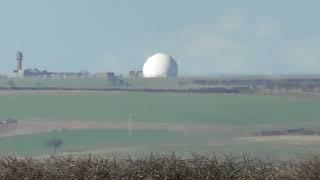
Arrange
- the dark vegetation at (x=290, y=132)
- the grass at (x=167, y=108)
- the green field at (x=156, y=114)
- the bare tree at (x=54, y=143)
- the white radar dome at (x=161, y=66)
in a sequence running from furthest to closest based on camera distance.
→ 1. the white radar dome at (x=161, y=66)
2. the grass at (x=167, y=108)
3. the dark vegetation at (x=290, y=132)
4. the green field at (x=156, y=114)
5. the bare tree at (x=54, y=143)

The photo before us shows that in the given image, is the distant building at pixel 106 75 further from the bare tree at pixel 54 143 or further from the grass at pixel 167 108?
the bare tree at pixel 54 143

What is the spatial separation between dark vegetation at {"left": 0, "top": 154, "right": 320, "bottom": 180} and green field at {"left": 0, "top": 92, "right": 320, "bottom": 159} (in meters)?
15.9

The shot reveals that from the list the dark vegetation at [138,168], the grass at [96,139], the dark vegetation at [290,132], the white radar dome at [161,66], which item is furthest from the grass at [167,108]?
the white radar dome at [161,66]

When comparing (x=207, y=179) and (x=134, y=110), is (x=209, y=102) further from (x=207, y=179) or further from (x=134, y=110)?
(x=207, y=179)

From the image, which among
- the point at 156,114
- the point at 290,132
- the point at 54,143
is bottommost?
the point at 54,143

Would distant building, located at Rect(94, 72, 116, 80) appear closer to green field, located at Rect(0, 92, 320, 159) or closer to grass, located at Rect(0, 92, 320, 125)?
green field, located at Rect(0, 92, 320, 159)

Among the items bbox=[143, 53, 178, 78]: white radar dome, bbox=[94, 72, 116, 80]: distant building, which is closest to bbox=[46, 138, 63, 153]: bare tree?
bbox=[94, 72, 116, 80]: distant building

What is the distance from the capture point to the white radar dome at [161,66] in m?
106

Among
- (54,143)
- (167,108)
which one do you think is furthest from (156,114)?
(54,143)

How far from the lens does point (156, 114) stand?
154 feet

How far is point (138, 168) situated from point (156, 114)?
3552 centimetres

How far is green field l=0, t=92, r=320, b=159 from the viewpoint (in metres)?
34.1

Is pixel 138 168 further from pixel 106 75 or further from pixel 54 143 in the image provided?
pixel 106 75

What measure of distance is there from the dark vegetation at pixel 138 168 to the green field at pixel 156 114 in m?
15.9
